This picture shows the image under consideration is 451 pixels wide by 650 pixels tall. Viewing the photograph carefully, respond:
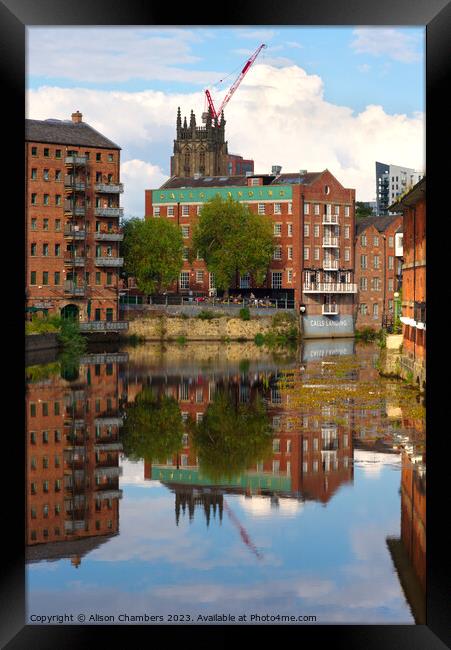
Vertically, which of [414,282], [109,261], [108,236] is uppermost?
[108,236]

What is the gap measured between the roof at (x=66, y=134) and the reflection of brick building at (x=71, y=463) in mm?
43035

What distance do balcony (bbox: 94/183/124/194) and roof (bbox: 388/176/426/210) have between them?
4431cm

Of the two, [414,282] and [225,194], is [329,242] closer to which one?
[225,194]

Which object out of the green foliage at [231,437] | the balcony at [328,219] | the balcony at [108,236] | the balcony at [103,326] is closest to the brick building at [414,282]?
the green foliage at [231,437]

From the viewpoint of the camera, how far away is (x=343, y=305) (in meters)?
120

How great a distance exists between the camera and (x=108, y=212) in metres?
96.9

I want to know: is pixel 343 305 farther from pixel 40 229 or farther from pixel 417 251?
pixel 417 251

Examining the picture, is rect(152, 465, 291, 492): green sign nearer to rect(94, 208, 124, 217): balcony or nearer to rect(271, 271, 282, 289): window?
rect(94, 208, 124, 217): balcony

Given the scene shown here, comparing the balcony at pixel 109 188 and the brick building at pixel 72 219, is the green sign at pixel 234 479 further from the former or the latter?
the balcony at pixel 109 188

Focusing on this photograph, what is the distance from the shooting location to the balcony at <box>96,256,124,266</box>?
9750 centimetres

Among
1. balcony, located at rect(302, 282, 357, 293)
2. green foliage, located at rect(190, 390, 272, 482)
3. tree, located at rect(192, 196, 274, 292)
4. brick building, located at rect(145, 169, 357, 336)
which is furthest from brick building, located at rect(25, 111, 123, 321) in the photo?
green foliage, located at rect(190, 390, 272, 482)

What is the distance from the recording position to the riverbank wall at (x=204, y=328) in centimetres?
10512

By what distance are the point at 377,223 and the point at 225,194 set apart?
734 inches

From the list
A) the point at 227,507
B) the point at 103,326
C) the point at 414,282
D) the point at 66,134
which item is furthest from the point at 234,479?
the point at 66,134
